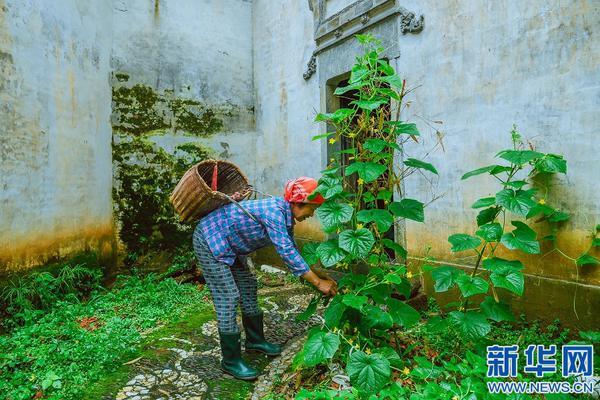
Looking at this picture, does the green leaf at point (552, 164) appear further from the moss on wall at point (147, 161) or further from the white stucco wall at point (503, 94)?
the moss on wall at point (147, 161)

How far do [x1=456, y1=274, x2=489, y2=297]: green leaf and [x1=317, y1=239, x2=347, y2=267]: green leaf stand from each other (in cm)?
79

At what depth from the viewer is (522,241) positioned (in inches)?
112

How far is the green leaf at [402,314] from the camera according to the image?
274cm

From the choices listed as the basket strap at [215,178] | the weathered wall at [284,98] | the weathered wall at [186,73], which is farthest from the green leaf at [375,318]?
the weathered wall at [186,73]

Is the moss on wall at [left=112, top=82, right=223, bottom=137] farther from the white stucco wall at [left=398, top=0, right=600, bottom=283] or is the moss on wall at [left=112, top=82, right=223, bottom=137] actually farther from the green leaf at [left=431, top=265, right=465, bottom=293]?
the green leaf at [left=431, top=265, right=465, bottom=293]

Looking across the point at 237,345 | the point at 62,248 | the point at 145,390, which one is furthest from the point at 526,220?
the point at 62,248

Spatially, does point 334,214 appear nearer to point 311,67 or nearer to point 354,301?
point 354,301

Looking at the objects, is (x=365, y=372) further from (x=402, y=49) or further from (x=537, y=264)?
(x=402, y=49)

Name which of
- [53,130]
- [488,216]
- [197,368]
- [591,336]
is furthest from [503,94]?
[53,130]

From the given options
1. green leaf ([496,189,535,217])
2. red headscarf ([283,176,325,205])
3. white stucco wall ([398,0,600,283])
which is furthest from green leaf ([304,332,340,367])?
white stucco wall ([398,0,600,283])

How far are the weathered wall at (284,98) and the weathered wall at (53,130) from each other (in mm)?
2703

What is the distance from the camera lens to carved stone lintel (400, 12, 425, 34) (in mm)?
4684

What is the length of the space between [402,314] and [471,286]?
49 centimetres

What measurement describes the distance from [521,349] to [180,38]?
7.04 m
